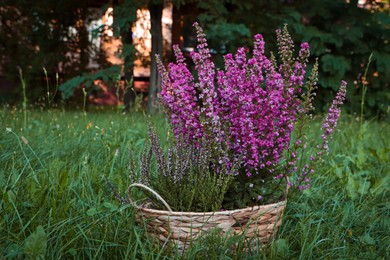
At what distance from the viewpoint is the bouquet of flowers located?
221cm

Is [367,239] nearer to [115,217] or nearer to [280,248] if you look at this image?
[280,248]

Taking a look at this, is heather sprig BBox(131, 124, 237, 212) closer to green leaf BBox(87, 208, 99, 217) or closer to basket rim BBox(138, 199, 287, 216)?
basket rim BBox(138, 199, 287, 216)

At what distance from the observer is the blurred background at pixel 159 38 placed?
802cm

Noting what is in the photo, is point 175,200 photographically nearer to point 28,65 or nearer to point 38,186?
point 38,186

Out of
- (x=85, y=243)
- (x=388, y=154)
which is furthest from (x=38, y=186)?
(x=388, y=154)

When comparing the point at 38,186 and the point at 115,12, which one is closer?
the point at 38,186

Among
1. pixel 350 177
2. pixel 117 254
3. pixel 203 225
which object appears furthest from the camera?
pixel 350 177

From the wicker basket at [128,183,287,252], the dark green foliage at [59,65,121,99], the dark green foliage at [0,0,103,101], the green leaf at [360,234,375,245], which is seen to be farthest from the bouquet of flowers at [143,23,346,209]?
the dark green foliage at [0,0,103,101]

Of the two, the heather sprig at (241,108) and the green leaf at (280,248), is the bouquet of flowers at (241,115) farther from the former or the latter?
the green leaf at (280,248)

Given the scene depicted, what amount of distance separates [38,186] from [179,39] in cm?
866

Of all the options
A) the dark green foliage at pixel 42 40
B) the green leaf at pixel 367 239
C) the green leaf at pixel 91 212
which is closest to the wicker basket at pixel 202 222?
the green leaf at pixel 91 212

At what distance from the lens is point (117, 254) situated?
2.15 meters

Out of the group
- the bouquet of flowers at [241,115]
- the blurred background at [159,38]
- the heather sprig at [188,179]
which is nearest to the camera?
the heather sprig at [188,179]

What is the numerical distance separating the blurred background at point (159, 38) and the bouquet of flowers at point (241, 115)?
12.6ft
